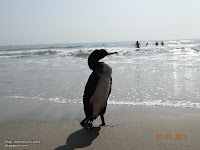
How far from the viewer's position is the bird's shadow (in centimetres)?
271

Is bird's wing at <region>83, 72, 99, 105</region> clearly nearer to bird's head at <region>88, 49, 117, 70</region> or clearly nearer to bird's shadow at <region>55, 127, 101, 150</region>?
bird's head at <region>88, 49, 117, 70</region>

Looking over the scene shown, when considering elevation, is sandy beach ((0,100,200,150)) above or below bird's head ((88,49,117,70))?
below

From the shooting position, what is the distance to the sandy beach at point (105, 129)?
2.71 m

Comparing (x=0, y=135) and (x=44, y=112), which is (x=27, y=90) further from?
(x=0, y=135)

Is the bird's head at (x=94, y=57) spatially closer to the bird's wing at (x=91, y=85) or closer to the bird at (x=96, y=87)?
the bird at (x=96, y=87)

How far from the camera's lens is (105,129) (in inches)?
126

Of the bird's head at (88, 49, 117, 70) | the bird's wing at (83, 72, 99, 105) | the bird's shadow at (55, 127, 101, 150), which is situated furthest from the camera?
the bird's head at (88, 49, 117, 70)

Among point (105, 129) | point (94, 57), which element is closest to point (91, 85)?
point (94, 57)

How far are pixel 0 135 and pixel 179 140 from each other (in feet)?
7.63

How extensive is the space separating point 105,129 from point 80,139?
44 centimetres

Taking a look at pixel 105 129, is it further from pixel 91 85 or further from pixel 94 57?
pixel 94 57

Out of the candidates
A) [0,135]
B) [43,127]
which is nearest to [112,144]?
[43,127]
